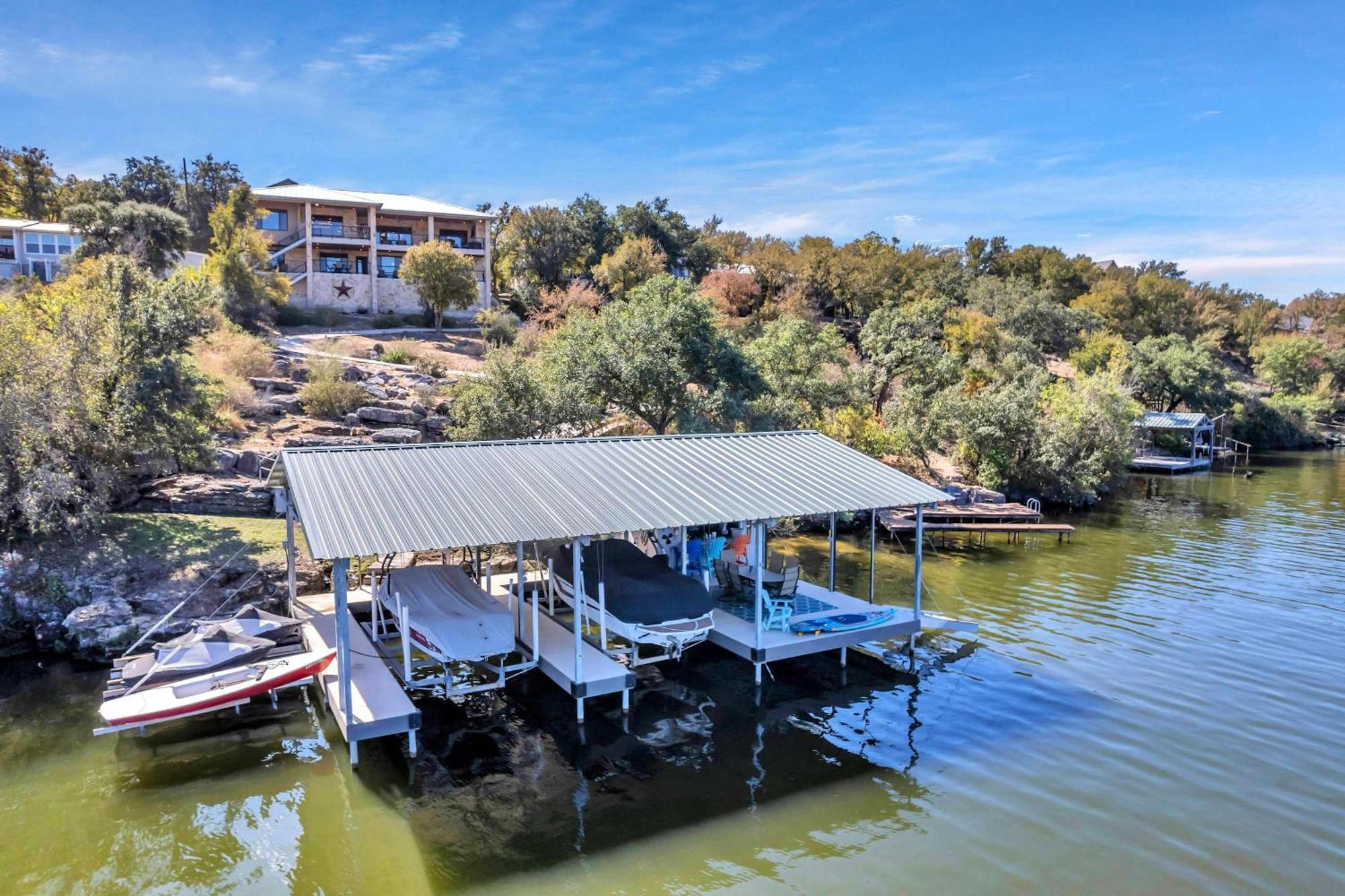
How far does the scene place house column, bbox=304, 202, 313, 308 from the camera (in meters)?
45.6

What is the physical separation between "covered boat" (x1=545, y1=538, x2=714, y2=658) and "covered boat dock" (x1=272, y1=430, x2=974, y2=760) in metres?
0.33

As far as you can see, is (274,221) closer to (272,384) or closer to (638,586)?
(272,384)

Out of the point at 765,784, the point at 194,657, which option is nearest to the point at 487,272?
the point at 194,657

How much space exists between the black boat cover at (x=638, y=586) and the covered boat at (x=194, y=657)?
5353 mm

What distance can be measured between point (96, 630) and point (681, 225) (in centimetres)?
4540

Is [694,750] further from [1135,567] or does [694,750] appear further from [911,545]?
[1135,567]

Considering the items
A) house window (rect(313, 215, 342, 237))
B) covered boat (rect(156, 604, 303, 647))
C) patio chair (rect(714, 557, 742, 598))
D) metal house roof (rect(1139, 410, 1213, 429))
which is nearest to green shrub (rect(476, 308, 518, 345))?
house window (rect(313, 215, 342, 237))

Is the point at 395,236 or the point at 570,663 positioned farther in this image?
the point at 395,236

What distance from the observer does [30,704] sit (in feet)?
45.1

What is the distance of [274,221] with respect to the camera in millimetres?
48312

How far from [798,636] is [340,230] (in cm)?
4242

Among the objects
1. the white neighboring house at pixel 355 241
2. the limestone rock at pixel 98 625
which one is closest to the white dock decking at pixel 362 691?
the limestone rock at pixel 98 625

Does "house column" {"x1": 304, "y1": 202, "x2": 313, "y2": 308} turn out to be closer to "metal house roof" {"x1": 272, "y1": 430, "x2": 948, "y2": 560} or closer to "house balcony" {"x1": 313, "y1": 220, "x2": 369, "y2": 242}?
"house balcony" {"x1": 313, "y1": 220, "x2": 369, "y2": 242}

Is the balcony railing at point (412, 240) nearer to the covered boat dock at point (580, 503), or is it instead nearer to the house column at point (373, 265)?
the house column at point (373, 265)
